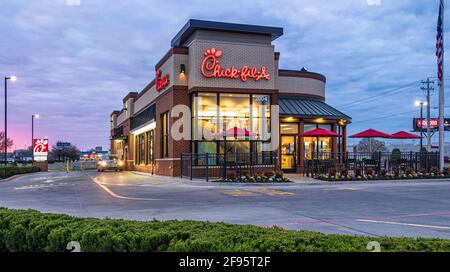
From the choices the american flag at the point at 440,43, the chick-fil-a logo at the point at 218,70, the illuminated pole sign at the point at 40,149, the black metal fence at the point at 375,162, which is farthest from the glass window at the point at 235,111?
the illuminated pole sign at the point at 40,149

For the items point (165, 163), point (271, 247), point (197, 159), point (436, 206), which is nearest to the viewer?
point (271, 247)

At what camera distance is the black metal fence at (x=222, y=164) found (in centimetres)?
2527

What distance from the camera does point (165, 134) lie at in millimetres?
31172

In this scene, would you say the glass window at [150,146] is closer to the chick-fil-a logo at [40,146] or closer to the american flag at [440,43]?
the chick-fil-a logo at [40,146]

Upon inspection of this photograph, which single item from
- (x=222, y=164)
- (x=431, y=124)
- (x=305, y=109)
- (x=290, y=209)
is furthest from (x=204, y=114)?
(x=431, y=124)

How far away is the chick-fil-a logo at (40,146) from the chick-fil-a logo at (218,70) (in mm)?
30193

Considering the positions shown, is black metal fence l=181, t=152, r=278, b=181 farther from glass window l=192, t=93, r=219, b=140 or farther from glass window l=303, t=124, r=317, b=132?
glass window l=303, t=124, r=317, b=132

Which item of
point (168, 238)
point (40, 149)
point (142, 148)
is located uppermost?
point (142, 148)

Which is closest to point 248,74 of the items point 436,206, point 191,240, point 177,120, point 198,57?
point 198,57

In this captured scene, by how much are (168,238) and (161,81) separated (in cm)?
2610

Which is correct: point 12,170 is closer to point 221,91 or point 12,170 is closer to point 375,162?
point 221,91
